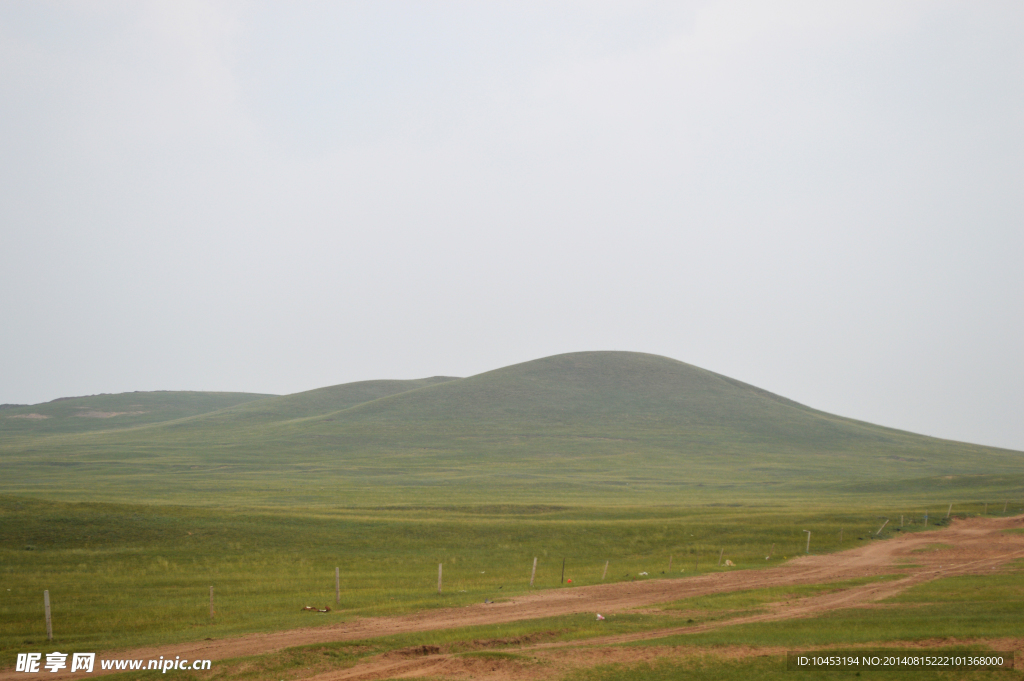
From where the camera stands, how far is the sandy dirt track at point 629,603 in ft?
55.6

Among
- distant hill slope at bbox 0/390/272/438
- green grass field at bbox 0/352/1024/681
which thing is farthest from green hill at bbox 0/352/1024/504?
distant hill slope at bbox 0/390/272/438

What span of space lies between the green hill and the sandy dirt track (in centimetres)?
3688

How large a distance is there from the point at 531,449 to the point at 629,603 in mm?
88508

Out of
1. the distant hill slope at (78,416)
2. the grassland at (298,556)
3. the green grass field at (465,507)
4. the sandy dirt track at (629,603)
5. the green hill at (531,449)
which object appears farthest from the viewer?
the distant hill slope at (78,416)

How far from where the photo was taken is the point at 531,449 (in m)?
113

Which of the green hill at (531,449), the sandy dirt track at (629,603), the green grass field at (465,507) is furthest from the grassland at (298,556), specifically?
the green hill at (531,449)

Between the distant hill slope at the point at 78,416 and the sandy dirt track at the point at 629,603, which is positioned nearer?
the sandy dirt track at the point at 629,603

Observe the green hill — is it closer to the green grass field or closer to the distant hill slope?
the green grass field

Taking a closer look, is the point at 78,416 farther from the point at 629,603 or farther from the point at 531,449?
the point at 629,603

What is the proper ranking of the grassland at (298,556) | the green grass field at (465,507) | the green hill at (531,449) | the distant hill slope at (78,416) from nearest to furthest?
the green grass field at (465,507) → the grassland at (298,556) → the green hill at (531,449) → the distant hill slope at (78,416)

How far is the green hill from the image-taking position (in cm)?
7969

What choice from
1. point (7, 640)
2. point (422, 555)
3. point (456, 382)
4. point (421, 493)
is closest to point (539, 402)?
point (456, 382)

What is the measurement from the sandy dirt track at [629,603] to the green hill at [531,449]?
36.9 meters

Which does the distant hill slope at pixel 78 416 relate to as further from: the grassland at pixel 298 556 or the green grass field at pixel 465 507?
the grassland at pixel 298 556
